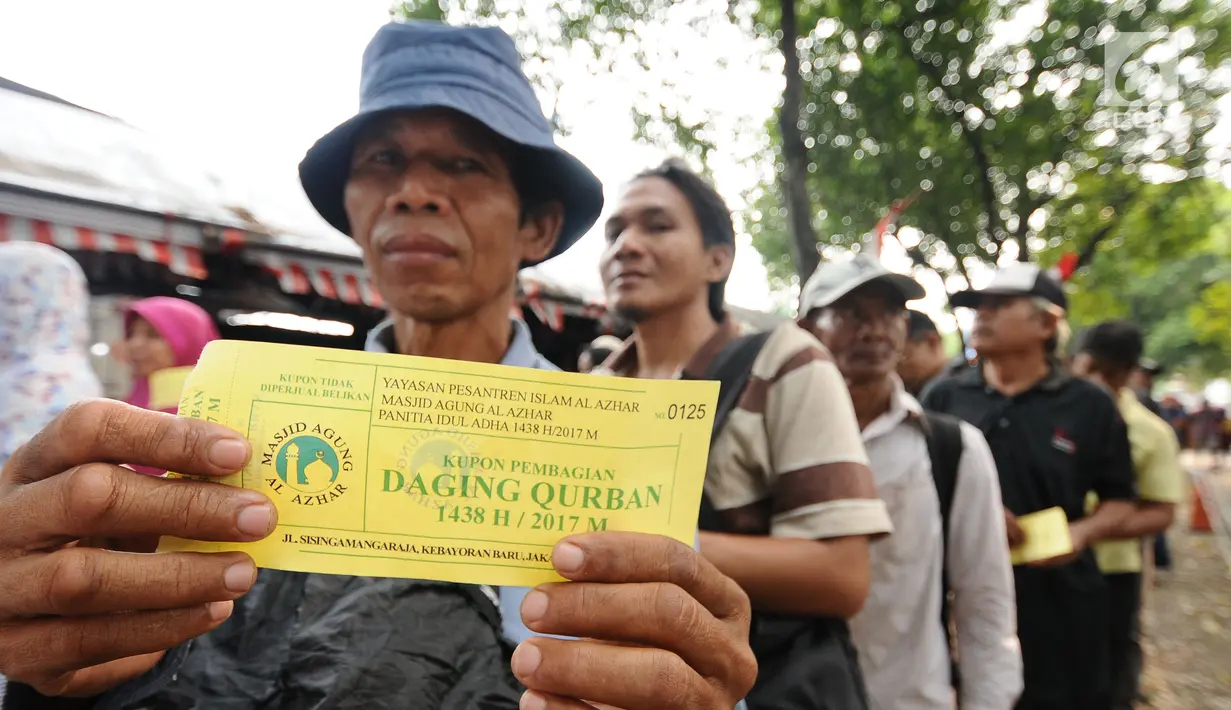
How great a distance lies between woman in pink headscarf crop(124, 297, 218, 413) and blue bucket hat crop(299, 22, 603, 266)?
135 cm

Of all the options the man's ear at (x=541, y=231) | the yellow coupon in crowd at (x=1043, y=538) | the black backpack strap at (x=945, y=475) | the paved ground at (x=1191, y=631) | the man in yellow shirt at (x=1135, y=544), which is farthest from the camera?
the paved ground at (x=1191, y=631)

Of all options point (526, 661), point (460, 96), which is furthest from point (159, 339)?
point (526, 661)

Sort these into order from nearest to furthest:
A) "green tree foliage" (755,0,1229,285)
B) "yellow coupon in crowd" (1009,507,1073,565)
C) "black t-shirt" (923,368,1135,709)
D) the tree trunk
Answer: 1. "yellow coupon in crowd" (1009,507,1073,565)
2. "black t-shirt" (923,368,1135,709)
3. the tree trunk
4. "green tree foliage" (755,0,1229,285)

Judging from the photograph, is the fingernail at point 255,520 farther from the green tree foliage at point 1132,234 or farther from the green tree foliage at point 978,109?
the green tree foliage at point 1132,234

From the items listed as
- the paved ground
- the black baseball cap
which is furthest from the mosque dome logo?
the paved ground

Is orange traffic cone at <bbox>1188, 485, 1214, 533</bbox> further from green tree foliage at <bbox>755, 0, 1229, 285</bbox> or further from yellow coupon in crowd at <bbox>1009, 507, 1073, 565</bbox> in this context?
yellow coupon in crowd at <bbox>1009, 507, 1073, 565</bbox>

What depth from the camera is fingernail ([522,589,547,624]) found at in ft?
2.47

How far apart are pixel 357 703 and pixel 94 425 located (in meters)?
0.54

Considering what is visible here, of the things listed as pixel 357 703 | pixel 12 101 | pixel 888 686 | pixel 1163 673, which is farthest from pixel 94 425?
pixel 1163 673

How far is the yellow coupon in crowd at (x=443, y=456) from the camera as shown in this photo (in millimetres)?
743

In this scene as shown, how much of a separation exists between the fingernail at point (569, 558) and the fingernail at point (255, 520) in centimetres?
33

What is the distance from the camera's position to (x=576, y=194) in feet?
4.86

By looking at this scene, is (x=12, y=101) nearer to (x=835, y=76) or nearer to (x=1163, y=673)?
(x=1163, y=673)

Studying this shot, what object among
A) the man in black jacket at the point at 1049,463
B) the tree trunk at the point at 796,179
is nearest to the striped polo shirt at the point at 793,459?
the man in black jacket at the point at 1049,463
